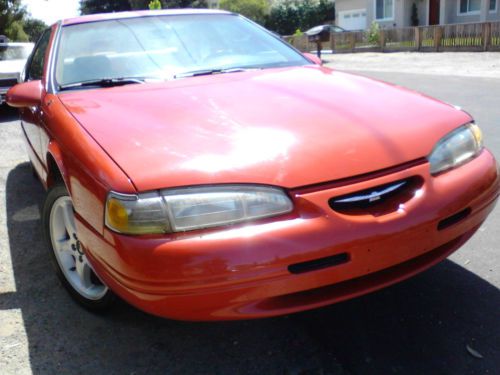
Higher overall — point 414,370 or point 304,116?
point 304,116

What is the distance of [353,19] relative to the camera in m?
34.5

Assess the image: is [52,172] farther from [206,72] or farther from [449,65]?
[449,65]

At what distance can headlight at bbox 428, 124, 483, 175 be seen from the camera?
2312 millimetres

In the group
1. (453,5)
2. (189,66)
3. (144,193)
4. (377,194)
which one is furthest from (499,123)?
(453,5)

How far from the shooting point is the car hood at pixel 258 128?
2062mm

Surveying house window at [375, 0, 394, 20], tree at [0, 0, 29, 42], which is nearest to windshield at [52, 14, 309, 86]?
tree at [0, 0, 29, 42]

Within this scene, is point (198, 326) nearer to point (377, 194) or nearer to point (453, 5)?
point (377, 194)

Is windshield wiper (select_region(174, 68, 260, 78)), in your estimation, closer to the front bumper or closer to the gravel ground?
the front bumper

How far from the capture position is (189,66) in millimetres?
3330

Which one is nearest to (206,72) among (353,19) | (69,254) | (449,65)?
(69,254)

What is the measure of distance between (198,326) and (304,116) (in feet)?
3.76

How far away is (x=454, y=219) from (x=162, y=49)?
81.5 inches

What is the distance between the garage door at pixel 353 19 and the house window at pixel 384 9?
36.7 inches

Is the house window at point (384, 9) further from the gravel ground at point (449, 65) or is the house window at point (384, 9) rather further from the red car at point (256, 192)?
the red car at point (256, 192)
